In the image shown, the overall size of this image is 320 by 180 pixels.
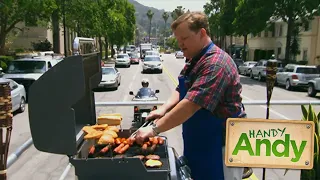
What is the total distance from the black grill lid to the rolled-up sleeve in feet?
2.59

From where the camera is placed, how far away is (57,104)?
247 cm

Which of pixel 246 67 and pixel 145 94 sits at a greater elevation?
pixel 145 94

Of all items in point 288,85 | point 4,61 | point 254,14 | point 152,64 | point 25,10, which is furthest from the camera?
point 152,64

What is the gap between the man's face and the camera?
2770mm

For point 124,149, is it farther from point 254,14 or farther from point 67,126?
point 254,14

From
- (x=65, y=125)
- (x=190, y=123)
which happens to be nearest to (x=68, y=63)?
(x=65, y=125)

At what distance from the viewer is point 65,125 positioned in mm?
2494

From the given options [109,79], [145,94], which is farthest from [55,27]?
[145,94]

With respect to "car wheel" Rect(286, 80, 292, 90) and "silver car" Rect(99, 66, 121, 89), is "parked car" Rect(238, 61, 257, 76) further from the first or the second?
"silver car" Rect(99, 66, 121, 89)

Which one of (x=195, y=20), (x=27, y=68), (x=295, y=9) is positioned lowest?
(x=27, y=68)

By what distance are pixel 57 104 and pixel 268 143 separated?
5.01 ft

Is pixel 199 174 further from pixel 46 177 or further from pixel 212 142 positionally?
pixel 46 177

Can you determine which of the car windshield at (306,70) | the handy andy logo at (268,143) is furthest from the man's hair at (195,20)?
the car windshield at (306,70)

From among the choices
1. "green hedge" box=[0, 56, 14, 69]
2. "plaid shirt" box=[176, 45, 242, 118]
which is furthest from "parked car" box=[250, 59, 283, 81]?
"plaid shirt" box=[176, 45, 242, 118]
